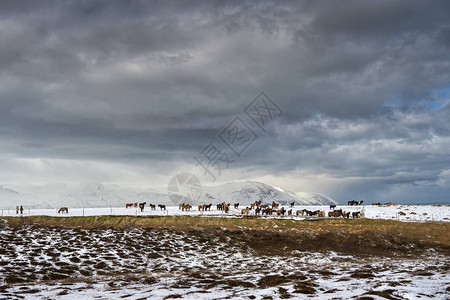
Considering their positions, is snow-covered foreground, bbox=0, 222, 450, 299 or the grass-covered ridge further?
the grass-covered ridge

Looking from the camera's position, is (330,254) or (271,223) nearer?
(330,254)

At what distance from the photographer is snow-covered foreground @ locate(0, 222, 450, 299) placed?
15406mm

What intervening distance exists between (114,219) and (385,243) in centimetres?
3768

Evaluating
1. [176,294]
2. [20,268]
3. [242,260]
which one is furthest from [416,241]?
[20,268]

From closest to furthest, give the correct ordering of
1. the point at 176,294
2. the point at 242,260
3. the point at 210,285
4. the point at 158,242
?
the point at 176,294 < the point at 210,285 < the point at 242,260 < the point at 158,242

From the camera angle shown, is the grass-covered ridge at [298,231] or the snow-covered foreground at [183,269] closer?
the snow-covered foreground at [183,269]

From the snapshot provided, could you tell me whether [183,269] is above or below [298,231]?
below

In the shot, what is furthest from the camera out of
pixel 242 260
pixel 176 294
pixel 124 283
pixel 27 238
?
pixel 27 238

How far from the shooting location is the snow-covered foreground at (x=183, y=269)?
15.4 meters

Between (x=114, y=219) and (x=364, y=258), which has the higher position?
(x=114, y=219)

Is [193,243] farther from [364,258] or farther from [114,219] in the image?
[364,258]

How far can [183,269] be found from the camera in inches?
1035

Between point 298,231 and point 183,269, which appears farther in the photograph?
point 298,231

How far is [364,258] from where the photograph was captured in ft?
108
